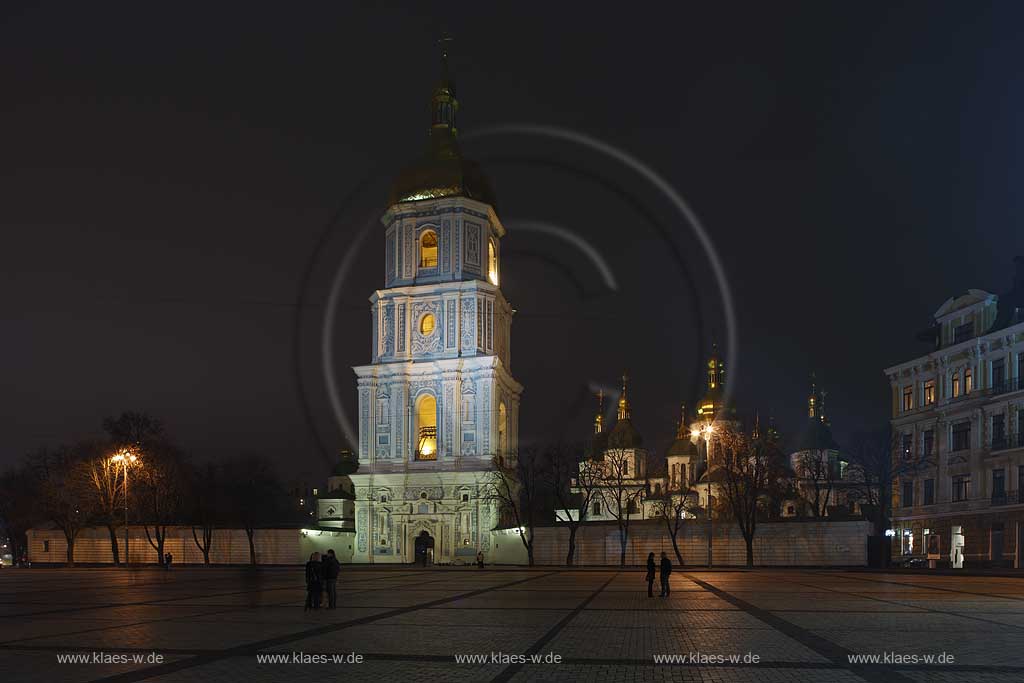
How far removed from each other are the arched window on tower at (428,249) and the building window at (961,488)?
162 ft

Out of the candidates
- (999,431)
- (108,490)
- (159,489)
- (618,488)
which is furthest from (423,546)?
(999,431)

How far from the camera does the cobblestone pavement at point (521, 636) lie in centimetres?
1675

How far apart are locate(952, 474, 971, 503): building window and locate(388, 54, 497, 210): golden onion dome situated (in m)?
49.8

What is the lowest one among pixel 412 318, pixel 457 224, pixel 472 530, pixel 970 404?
pixel 472 530

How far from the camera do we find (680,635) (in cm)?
2205

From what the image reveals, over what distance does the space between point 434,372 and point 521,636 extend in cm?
7404

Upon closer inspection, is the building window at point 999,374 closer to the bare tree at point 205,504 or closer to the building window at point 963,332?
the building window at point 963,332

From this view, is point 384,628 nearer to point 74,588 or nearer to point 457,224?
point 74,588

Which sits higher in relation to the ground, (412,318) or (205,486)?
(412,318)

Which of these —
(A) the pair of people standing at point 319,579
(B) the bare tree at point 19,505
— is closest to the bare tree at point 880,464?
(A) the pair of people standing at point 319,579

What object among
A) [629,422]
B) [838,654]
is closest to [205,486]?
[629,422]

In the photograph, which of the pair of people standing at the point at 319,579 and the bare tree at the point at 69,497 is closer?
the pair of people standing at the point at 319,579

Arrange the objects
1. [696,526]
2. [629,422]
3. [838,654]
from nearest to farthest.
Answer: [838,654]
[696,526]
[629,422]

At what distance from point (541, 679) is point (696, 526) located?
58881mm
